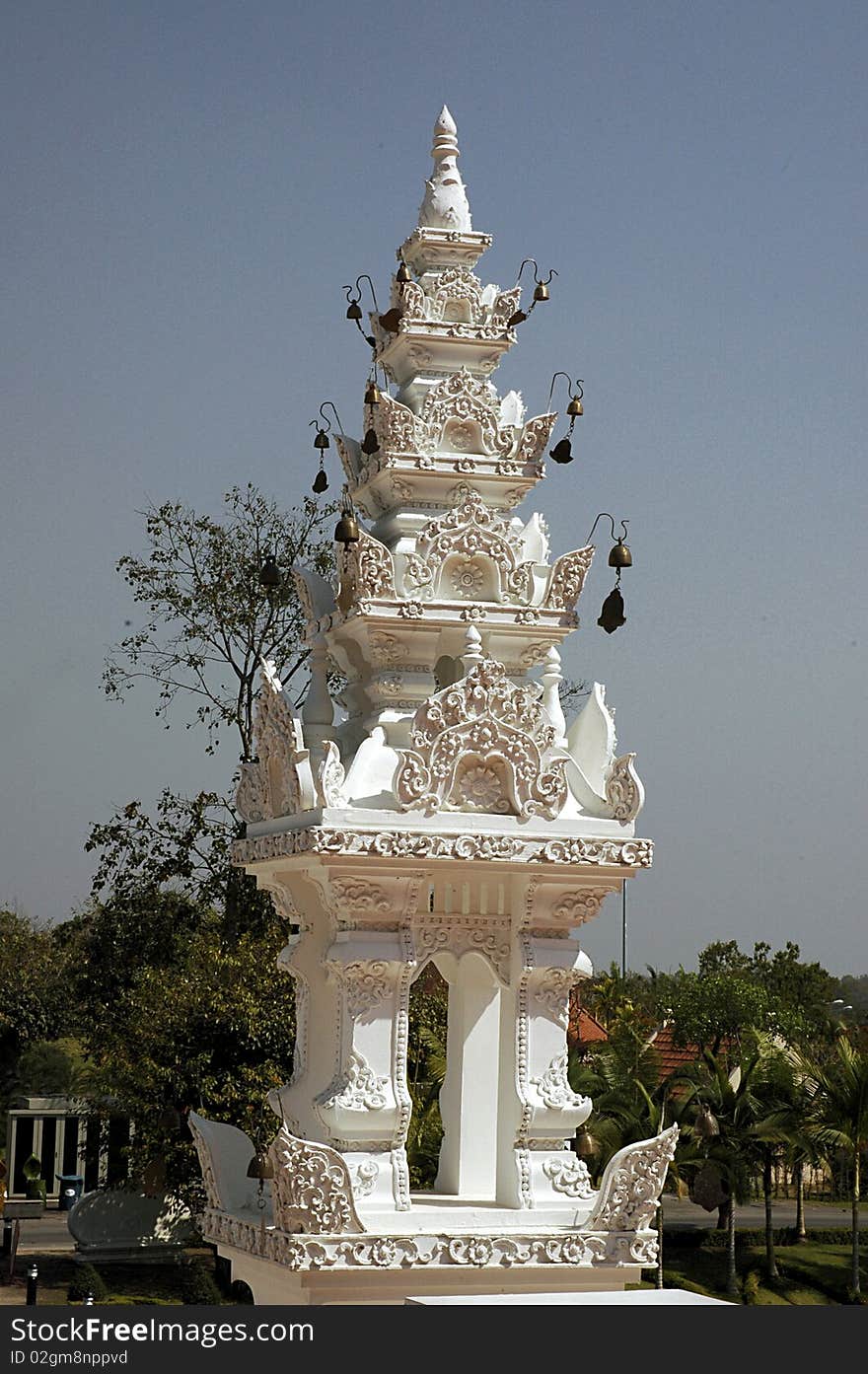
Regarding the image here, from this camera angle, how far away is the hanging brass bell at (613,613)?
36.9 feet

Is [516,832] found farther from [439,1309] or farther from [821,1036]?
[821,1036]

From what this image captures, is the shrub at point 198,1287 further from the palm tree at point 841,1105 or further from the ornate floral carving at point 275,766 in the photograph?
the ornate floral carving at point 275,766

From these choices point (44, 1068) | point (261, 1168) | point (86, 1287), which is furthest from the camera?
point (44, 1068)

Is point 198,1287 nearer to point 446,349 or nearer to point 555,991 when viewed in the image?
point 555,991

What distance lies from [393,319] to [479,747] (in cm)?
303

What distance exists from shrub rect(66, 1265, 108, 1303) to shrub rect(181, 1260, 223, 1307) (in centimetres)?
103

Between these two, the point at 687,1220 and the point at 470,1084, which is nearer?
the point at 470,1084

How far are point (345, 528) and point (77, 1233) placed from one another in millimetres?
18955

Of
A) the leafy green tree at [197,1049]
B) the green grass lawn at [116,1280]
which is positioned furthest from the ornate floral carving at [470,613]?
the green grass lawn at [116,1280]

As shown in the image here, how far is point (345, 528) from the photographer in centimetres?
1071

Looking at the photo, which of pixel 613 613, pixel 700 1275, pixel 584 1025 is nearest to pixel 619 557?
pixel 613 613

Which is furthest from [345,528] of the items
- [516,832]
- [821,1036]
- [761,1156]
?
[821,1036]

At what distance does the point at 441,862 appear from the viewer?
33.3 ft

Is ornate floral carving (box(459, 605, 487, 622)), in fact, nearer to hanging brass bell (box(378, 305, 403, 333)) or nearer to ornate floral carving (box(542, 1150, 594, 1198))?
hanging brass bell (box(378, 305, 403, 333))
